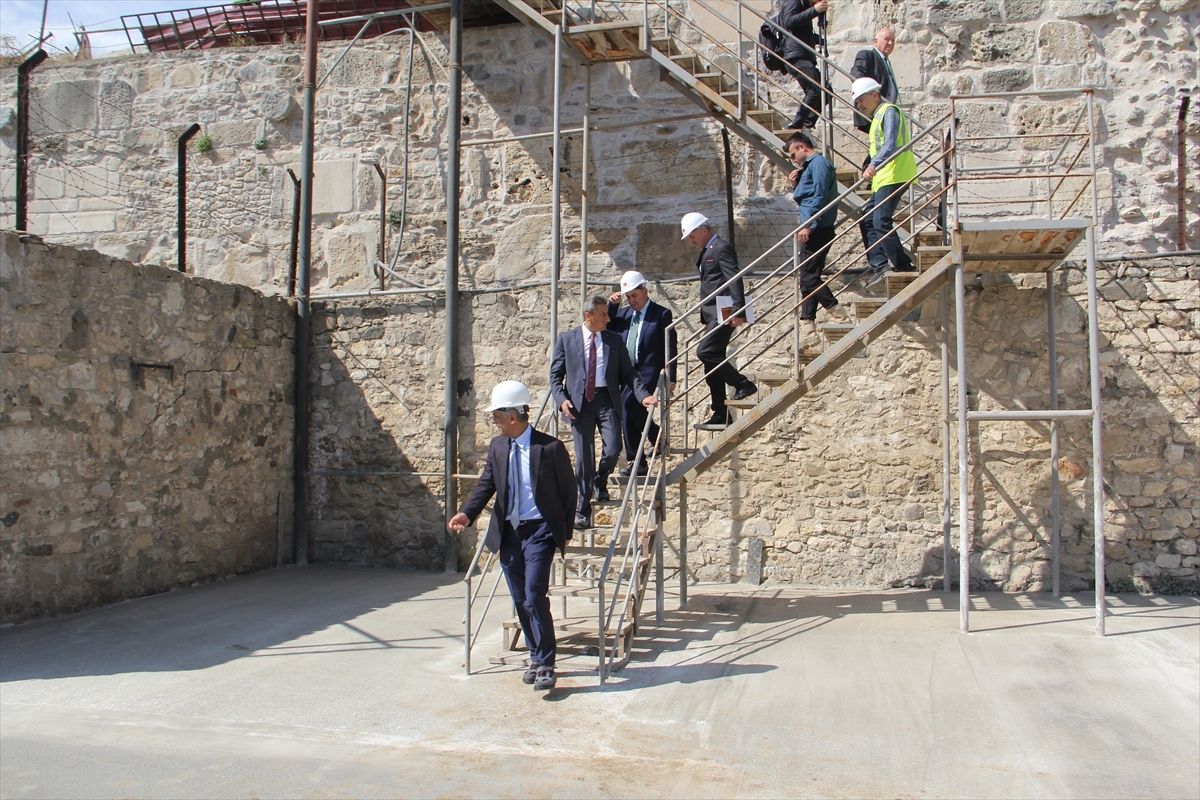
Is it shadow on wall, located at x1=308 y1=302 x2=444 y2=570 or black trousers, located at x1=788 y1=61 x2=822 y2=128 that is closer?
black trousers, located at x1=788 y1=61 x2=822 y2=128

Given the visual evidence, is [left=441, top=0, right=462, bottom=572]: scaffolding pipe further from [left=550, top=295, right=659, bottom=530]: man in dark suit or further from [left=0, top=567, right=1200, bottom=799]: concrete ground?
[left=550, top=295, right=659, bottom=530]: man in dark suit

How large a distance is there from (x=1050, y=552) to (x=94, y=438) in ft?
24.7

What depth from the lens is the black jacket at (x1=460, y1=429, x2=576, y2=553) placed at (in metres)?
4.93

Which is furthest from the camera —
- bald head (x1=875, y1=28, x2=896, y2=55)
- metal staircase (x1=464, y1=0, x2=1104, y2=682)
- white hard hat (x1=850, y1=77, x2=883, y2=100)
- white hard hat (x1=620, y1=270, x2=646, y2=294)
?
bald head (x1=875, y1=28, x2=896, y2=55)

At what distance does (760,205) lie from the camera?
923cm

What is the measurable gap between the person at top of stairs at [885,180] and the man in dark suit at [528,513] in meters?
2.86

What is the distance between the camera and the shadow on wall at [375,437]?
8797 mm

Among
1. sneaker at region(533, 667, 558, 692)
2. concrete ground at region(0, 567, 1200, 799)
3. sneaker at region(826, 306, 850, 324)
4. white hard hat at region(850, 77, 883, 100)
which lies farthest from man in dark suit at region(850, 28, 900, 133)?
sneaker at region(533, 667, 558, 692)

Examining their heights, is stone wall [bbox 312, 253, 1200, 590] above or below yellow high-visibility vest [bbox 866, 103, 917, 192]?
below

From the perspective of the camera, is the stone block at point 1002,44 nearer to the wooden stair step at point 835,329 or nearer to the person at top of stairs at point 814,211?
the person at top of stairs at point 814,211

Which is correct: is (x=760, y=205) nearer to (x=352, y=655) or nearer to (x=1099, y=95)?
(x=1099, y=95)

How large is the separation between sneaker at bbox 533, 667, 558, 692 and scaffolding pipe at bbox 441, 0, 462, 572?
3781mm

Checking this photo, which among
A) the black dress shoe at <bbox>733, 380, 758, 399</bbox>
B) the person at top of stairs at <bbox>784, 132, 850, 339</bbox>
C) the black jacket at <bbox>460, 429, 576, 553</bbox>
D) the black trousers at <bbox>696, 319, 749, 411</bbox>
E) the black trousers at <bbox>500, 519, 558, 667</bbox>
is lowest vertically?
the black trousers at <bbox>500, 519, 558, 667</bbox>

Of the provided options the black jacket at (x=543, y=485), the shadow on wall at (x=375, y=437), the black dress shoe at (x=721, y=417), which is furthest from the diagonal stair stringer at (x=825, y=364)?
the shadow on wall at (x=375, y=437)
